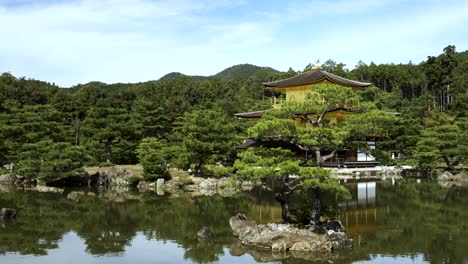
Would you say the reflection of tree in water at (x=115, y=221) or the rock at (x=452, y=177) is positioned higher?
the reflection of tree in water at (x=115, y=221)

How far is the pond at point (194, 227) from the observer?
408 inches

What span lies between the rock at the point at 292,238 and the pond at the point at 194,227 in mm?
329

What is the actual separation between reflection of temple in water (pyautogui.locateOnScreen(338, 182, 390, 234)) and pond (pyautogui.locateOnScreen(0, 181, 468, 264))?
0.09 ft

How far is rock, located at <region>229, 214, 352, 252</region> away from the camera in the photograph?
10.6 metres

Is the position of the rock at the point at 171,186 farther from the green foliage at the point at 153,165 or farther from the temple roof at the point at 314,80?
the temple roof at the point at 314,80

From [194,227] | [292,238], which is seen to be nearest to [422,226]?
[292,238]

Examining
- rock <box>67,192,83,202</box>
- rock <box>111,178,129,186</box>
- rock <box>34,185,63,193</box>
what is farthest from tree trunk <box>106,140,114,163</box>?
rock <box>67,192,83,202</box>

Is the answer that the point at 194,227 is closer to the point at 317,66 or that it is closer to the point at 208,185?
the point at 208,185

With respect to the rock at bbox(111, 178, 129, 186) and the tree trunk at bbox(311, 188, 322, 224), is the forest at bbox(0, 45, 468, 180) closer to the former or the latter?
the rock at bbox(111, 178, 129, 186)

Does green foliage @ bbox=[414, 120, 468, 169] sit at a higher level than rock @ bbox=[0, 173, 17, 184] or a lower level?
higher

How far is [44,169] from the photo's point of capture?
2250 centimetres

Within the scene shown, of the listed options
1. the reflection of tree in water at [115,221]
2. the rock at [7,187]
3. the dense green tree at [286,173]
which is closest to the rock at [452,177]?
the reflection of tree in water at [115,221]

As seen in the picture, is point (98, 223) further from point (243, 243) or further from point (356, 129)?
point (356, 129)

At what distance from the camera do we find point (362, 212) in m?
15.9
